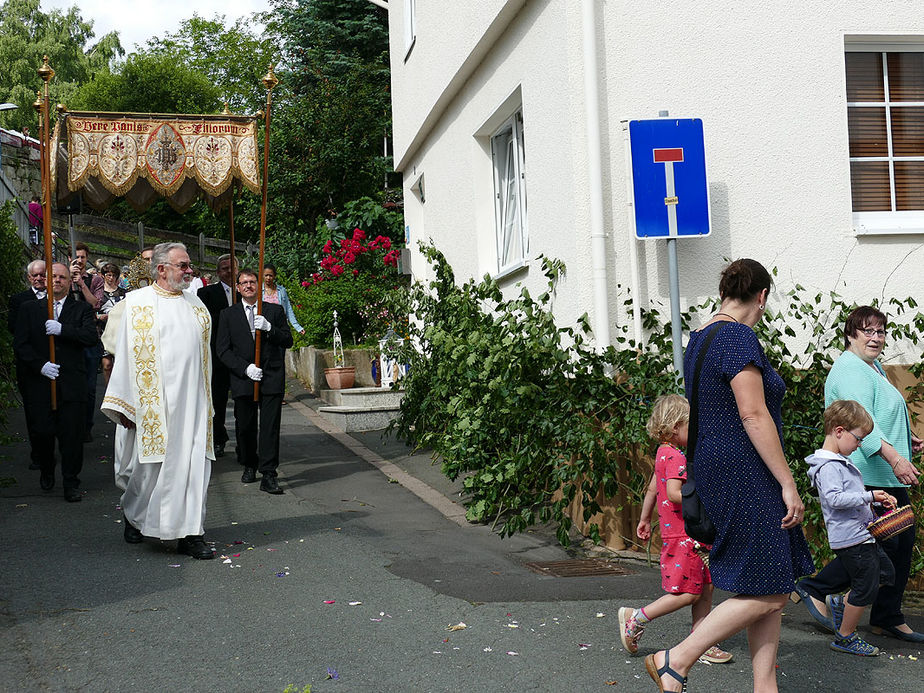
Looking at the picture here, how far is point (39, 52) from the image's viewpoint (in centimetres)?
5706

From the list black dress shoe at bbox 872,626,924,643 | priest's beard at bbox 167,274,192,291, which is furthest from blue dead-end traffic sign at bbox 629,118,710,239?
priest's beard at bbox 167,274,192,291

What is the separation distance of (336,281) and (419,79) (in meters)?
6.44

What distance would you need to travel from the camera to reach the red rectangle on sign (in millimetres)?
6926

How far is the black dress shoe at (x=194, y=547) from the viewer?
6934mm

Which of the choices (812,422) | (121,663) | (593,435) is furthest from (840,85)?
(121,663)

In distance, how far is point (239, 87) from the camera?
165 feet

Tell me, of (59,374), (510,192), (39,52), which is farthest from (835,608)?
(39,52)

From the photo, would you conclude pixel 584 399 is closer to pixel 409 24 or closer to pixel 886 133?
pixel 886 133

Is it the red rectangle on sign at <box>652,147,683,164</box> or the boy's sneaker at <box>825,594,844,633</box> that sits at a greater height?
the red rectangle on sign at <box>652,147,683,164</box>

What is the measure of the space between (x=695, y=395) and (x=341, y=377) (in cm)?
1185

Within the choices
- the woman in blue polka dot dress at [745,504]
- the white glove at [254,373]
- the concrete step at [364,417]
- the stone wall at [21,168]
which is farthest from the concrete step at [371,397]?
the stone wall at [21,168]

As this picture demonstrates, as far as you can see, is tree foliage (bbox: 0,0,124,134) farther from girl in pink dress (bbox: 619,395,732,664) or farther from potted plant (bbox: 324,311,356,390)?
girl in pink dress (bbox: 619,395,732,664)

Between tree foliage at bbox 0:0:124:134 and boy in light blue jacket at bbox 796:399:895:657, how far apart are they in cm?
5310

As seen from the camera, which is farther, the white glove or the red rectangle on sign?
the white glove
